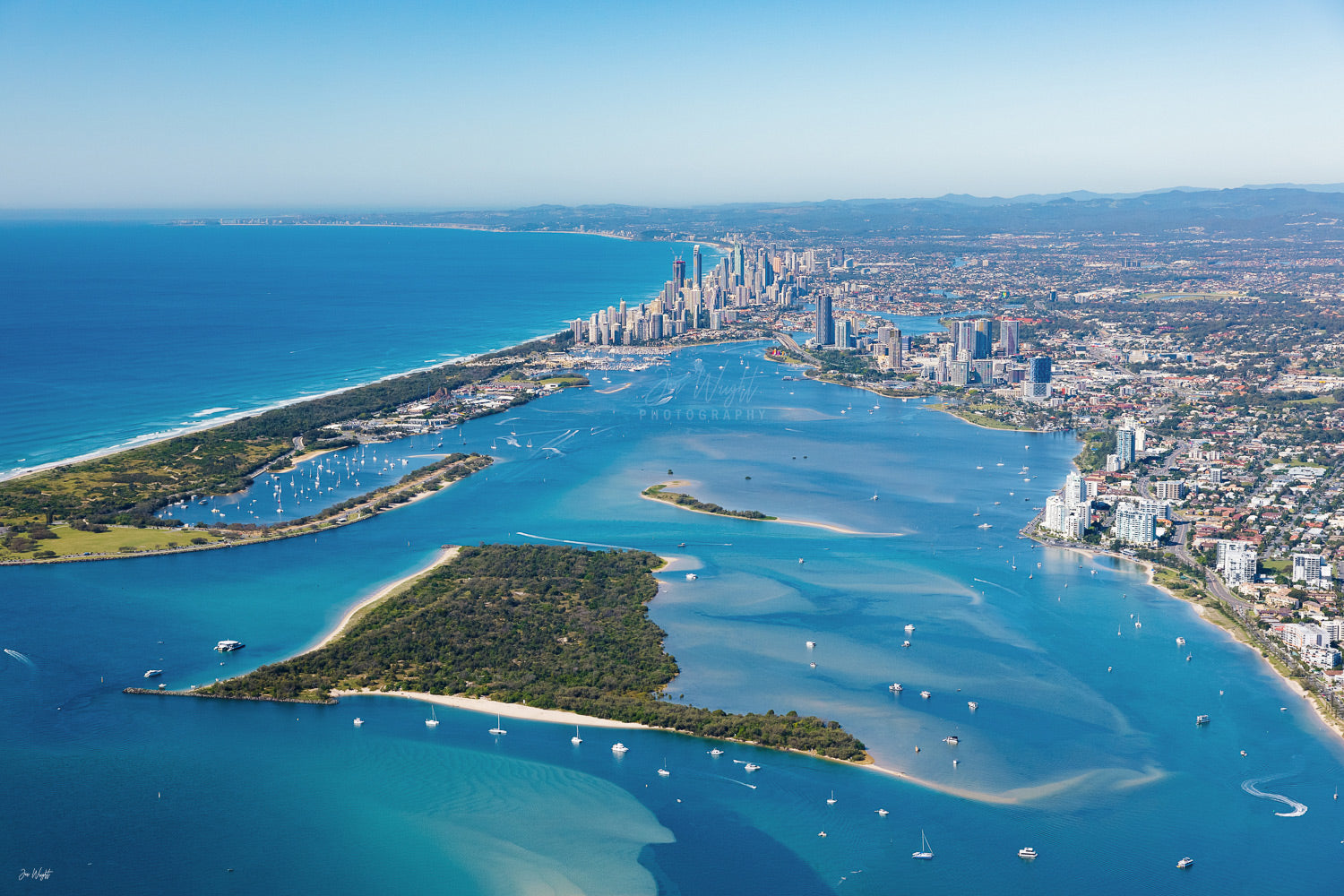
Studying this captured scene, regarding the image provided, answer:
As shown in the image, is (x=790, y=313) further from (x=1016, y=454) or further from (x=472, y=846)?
(x=472, y=846)

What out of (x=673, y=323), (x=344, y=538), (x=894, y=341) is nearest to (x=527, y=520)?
(x=344, y=538)

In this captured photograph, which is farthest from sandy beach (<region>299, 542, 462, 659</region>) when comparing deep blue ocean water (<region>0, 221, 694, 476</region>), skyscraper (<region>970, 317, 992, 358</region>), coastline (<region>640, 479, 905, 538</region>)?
skyscraper (<region>970, 317, 992, 358</region>)

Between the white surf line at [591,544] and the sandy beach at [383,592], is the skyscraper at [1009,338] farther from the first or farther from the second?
the sandy beach at [383,592]

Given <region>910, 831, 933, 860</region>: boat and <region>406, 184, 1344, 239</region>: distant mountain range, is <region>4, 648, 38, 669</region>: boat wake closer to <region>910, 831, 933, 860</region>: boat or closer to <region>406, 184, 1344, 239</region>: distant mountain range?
<region>910, 831, 933, 860</region>: boat

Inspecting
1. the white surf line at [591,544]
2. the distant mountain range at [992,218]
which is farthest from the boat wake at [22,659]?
the distant mountain range at [992,218]

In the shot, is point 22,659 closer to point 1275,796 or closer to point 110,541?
point 110,541
